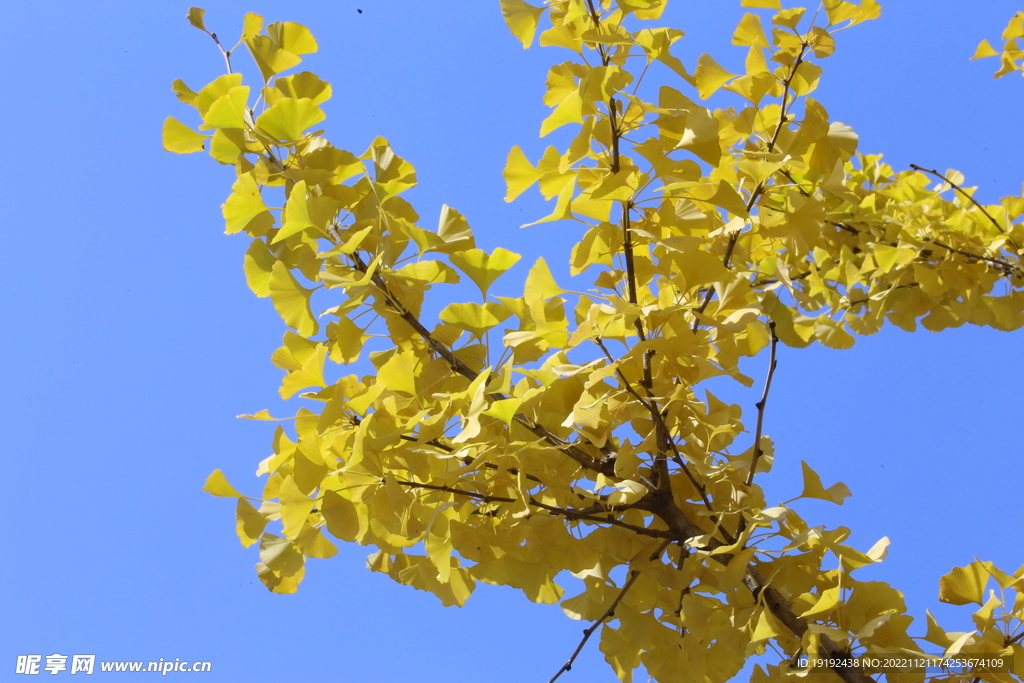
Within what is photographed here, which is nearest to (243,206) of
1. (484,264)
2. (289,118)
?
(289,118)

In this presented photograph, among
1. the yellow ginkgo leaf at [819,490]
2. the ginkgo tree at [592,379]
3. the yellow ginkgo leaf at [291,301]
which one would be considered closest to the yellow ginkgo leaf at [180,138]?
the ginkgo tree at [592,379]

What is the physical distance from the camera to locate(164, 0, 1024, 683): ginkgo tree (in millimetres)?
583

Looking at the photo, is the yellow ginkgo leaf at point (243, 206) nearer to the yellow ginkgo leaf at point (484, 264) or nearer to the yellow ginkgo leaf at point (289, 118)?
the yellow ginkgo leaf at point (289, 118)

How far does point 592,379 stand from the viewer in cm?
54

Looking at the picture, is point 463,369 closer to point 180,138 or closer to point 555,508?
point 555,508

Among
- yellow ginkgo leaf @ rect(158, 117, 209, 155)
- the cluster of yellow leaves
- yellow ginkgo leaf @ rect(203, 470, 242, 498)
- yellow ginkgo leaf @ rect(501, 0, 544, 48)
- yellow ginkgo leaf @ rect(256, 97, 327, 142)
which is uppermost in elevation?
the cluster of yellow leaves

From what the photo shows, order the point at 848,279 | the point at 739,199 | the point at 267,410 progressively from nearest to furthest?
the point at 739,199
the point at 267,410
the point at 848,279

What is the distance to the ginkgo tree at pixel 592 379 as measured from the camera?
1.91 feet

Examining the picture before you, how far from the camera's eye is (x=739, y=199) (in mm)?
588

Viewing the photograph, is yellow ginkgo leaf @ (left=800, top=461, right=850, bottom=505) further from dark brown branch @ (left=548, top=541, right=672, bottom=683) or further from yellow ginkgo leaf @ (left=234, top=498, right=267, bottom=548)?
yellow ginkgo leaf @ (left=234, top=498, right=267, bottom=548)

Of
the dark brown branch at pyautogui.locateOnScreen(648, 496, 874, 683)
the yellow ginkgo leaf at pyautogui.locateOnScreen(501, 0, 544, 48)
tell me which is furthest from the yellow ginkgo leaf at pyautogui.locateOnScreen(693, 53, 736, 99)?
the dark brown branch at pyautogui.locateOnScreen(648, 496, 874, 683)

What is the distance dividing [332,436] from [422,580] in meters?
0.20

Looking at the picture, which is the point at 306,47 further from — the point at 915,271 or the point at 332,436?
the point at 915,271

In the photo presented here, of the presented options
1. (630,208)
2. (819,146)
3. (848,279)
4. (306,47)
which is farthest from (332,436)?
(848,279)
